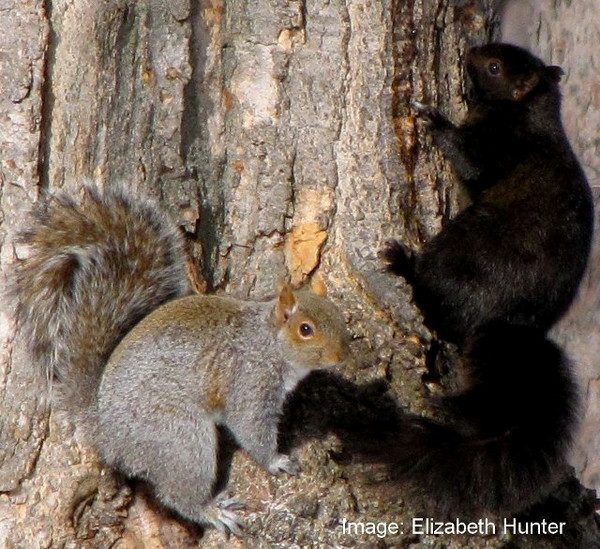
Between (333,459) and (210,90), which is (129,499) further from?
(210,90)

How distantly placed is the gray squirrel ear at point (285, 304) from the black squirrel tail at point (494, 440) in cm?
29

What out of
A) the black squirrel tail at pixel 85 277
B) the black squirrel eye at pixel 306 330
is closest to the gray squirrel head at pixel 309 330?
the black squirrel eye at pixel 306 330

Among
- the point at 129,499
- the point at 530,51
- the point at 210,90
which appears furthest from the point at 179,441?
the point at 530,51

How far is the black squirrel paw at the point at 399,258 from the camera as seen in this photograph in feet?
6.66

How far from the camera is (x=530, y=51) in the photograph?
2738mm

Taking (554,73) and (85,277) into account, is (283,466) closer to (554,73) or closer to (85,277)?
(85,277)

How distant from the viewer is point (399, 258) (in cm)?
206

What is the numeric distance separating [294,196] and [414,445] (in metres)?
0.54

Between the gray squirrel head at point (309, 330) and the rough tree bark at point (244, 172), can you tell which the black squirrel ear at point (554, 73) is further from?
the gray squirrel head at point (309, 330)

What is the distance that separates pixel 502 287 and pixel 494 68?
0.54m

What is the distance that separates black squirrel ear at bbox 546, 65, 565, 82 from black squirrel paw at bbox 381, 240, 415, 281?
693 mm

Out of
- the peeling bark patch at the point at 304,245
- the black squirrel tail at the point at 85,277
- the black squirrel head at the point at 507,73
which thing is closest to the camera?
the black squirrel tail at the point at 85,277

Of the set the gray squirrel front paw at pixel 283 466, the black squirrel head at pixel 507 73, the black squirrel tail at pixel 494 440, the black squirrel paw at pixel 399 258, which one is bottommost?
the gray squirrel front paw at pixel 283 466

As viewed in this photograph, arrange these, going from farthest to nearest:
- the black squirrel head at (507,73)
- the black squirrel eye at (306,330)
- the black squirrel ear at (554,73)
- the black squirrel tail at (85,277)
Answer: the black squirrel ear at (554,73)
the black squirrel head at (507,73)
the black squirrel eye at (306,330)
the black squirrel tail at (85,277)
